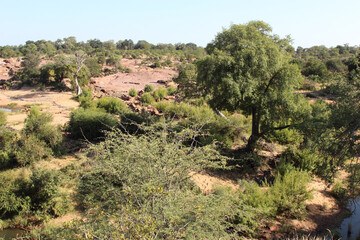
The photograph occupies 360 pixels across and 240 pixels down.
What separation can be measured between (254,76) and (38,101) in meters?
21.1

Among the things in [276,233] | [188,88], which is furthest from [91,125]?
[276,233]

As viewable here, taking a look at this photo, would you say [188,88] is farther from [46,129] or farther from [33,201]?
[33,201]

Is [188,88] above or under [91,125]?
above

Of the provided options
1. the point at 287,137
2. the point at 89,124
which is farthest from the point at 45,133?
the point at 287,137

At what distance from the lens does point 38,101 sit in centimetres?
2434

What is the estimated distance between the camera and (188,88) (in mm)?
15164

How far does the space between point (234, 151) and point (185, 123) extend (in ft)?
9.44

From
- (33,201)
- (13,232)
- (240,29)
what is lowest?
(13,232)

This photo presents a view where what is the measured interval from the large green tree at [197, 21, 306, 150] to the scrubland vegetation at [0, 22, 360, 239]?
0.14 feet

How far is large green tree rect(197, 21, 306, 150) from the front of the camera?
1005 cm

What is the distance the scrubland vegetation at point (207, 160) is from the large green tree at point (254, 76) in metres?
0.04

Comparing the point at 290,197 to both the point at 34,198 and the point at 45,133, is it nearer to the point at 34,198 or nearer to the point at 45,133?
the point at 34,198

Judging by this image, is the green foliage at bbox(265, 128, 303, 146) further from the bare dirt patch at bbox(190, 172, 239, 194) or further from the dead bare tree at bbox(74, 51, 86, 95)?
the dead bare tree at bbox(74, 51, 86, 95)

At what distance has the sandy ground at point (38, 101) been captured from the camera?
1896cm
